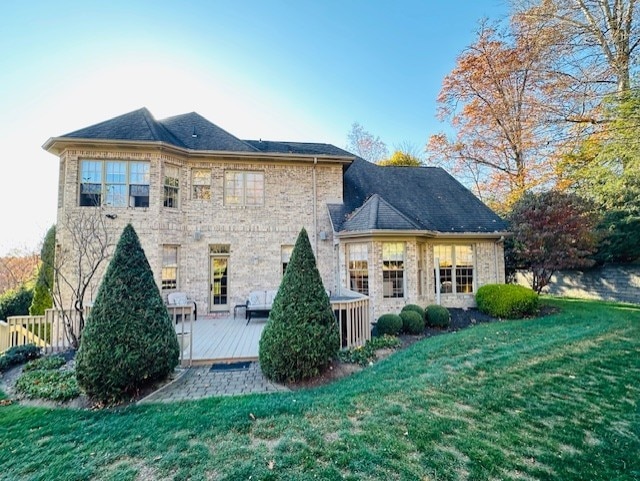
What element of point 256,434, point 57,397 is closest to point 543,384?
point 256,434

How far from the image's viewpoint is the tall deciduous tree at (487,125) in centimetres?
1814

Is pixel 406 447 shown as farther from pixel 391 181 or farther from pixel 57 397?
pixel 391 181

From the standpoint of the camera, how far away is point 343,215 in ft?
38.7

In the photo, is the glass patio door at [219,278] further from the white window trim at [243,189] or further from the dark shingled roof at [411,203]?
the dark shingled roof at [411,203]

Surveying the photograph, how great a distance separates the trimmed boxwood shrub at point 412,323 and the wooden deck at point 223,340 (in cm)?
418

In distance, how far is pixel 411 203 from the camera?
12.6 metres

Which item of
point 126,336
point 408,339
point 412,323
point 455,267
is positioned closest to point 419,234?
point 455,267

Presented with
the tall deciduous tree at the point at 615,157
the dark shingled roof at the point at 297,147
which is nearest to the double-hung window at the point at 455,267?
the tall deciduous tree at the point at 615,157

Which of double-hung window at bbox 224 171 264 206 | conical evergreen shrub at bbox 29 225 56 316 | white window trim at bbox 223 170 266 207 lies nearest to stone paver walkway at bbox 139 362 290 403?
white window trim at bbox 223 170 266 207

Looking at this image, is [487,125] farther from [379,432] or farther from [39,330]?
[39,330]

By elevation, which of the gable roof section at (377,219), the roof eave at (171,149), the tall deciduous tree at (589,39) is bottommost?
the gable roof section at (377,219)

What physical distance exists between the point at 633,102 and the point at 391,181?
799 cm

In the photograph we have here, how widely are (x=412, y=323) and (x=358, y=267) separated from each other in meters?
2.85

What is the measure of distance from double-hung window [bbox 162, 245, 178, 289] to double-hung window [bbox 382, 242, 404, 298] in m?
7.71
